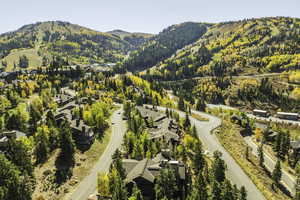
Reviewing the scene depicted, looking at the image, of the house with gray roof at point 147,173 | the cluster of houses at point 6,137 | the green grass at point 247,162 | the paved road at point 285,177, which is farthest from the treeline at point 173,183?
the cluster of houses at point 6,137

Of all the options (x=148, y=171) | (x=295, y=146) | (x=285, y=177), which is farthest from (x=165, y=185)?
(x=295, y=146)

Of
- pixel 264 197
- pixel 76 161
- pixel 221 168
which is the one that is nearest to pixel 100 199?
pixel 76 161

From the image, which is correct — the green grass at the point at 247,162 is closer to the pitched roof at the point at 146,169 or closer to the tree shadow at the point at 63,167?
the pitched roof at the point at 146,169

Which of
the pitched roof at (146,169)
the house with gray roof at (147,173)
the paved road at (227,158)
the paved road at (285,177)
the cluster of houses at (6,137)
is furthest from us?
the paved road at (285,177)

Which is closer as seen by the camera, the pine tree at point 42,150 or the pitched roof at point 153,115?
the pine tree at point 42,150

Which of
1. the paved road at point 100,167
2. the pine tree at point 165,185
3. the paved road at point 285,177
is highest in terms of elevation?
the pine tree at point 165,185

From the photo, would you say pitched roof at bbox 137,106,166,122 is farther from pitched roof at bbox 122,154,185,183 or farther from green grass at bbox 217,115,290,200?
pitched roof at bbox 122,154,185,183

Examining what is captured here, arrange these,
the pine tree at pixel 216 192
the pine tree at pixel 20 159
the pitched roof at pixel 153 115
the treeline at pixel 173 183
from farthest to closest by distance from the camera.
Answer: the pitched roof at pixel 153 115
the pine tree at pixel 20 159
the pine tree at pixel 216 192
the treeline at pixel 173 183
